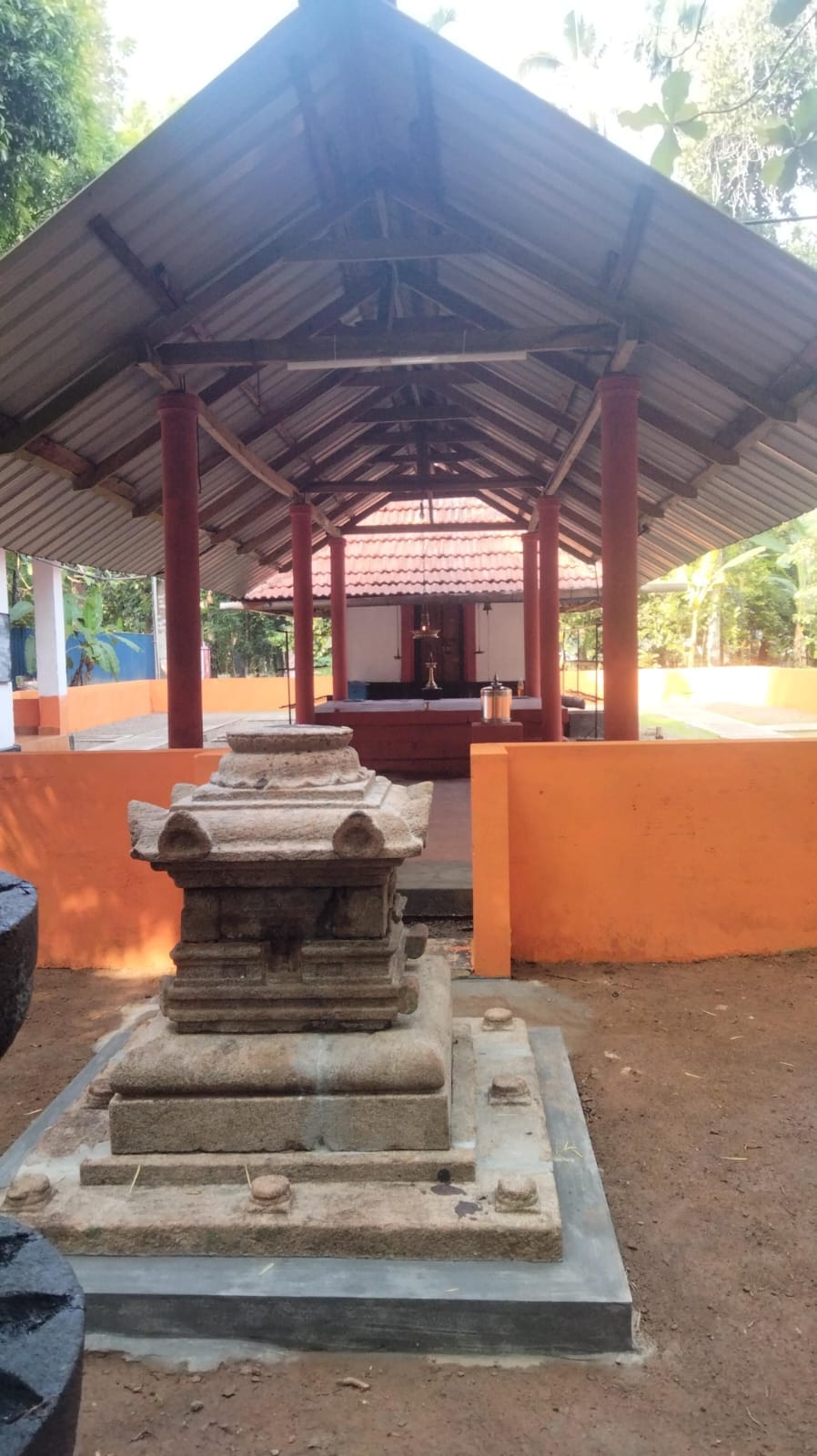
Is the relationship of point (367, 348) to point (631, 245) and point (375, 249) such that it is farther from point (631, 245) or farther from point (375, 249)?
point (631, 245)

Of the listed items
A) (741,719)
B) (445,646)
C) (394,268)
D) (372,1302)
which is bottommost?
(372,1302)

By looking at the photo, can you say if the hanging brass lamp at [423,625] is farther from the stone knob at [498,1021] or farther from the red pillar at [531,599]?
the stone knob at [498,1021]

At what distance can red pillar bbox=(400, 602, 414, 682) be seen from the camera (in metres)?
20.5

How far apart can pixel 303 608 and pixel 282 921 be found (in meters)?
11.8

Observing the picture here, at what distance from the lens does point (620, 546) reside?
7734mm

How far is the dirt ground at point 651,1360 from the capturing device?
8.11ft

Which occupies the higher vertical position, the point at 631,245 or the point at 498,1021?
the point at 631,245

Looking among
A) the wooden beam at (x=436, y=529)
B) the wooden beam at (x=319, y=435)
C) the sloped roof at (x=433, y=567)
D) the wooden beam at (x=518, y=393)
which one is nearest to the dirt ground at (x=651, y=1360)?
the wooden beam at (x=518, y=393)

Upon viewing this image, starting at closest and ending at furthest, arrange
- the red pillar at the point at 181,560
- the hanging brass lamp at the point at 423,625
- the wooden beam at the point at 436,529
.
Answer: the red pillar at the point at 181,560
the wooden beam at the point at 436,529
the hanging brass lamp at the point at 423,625

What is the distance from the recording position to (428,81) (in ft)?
18.6

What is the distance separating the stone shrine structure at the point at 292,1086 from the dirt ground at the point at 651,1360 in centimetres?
38

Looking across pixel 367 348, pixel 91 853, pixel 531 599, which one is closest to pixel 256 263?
pixel 367 348

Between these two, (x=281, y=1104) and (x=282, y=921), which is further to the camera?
(x=282, y=921)

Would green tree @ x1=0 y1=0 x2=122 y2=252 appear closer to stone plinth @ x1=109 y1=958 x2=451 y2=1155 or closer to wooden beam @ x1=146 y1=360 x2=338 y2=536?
wooden beam @ x1=146 y1=360 x2=338 y2=536
